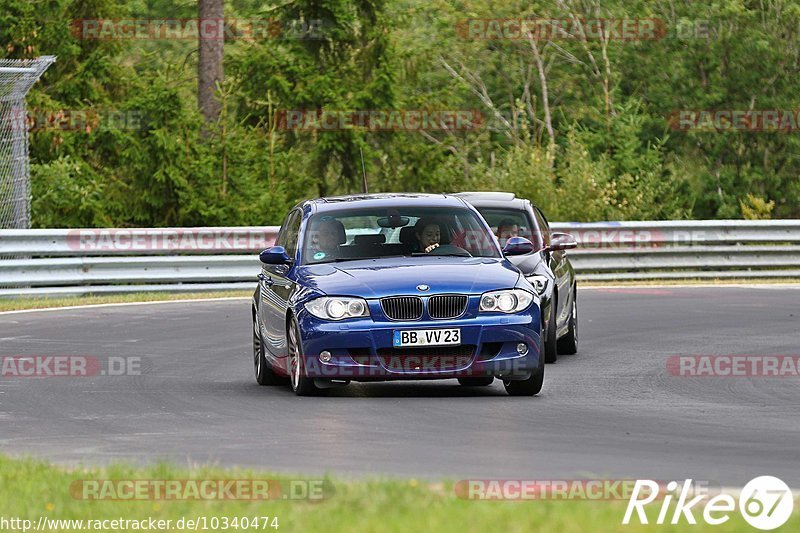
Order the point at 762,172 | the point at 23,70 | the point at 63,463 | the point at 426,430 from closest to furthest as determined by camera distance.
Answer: the point at 63,463 → the point at 426,430 → the point at 23,70 → the point at 762,172

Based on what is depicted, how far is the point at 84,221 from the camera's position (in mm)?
31094

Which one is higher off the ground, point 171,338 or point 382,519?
point 382,519

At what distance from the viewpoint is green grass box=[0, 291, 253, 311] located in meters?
24.0

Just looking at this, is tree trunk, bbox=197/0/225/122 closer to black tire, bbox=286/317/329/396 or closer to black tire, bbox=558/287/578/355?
black tire, bbox=558/287/578/355

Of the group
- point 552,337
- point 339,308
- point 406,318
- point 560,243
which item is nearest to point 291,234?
point 339,308

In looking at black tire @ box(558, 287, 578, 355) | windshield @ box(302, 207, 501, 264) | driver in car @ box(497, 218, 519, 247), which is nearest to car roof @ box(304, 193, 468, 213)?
windshield @ box(302, 207, 501, 264)

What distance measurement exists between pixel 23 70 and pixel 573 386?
13.0 meters

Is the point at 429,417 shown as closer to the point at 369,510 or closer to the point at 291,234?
the point at 291,234

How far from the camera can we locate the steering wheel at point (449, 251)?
13.8 meters

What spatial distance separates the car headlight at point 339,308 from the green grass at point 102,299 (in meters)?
11.4

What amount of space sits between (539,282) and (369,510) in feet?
28.2

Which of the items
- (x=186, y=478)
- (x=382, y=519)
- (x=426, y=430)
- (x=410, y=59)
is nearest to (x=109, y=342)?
(x=426, y=430)

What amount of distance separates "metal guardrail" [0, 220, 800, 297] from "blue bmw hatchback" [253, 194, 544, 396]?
1219 centimetres

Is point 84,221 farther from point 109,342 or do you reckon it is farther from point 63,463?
point 63,463
